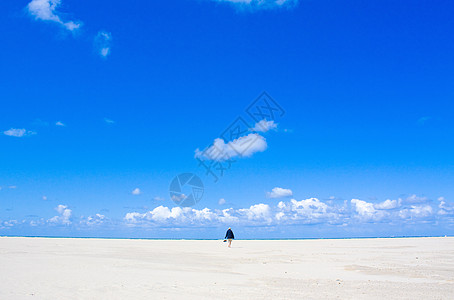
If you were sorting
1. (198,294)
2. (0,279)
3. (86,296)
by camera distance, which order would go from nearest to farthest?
1. (86,296)
2. (198,294)
3. (0,279)

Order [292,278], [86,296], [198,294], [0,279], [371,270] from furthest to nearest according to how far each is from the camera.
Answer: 1. [371,270]
2. [292,278]
3. [0,279]
4. [198,294]
5. [86,296]

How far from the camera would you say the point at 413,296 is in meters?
12.9

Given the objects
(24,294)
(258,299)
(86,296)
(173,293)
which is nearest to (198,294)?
(173,293)

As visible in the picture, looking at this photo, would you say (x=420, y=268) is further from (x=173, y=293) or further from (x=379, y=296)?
(x=173, y=293)

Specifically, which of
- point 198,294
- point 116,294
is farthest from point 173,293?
point 116,294

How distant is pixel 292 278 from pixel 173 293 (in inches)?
262

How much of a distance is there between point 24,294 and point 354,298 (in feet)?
36.6

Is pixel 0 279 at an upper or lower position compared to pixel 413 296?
upper

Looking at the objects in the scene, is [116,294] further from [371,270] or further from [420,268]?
[420,268]

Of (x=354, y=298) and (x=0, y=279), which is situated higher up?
(x=0, y=279)

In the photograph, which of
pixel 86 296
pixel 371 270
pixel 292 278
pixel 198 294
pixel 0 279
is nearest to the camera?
pixel 86 296

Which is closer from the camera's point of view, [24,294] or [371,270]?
[24,294]

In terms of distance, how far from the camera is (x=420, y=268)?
21.5 m

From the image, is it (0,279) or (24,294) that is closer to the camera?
(24,294)
